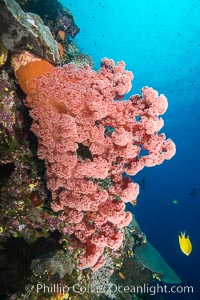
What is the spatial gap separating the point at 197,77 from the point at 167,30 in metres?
20.6

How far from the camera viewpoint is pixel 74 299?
12.7ft

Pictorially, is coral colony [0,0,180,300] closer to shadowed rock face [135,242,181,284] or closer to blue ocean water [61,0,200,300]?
shadowed rock face [135,242,181,284]

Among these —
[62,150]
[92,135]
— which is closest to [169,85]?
[92,135]

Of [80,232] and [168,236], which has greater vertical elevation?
[168,236]

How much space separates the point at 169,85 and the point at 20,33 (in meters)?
74.0

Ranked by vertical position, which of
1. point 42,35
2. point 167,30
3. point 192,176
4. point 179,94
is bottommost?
point 42,35

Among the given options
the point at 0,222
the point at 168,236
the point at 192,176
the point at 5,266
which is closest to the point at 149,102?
the point at 0,222

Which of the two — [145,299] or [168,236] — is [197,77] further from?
[145,299]

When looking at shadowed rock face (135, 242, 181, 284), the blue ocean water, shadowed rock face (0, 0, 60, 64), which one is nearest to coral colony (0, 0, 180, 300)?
shadowed rock face (0, 0, 60, 64)

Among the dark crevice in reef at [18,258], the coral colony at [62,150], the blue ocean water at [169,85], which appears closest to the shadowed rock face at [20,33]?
the coral colony at [62,150]

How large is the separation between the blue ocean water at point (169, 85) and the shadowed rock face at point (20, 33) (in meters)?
40.8

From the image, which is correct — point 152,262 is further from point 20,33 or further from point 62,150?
point 20,33

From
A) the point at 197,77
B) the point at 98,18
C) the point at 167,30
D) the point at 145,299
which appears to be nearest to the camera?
the point at 145,299

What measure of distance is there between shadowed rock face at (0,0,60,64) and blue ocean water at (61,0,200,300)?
134 feet
